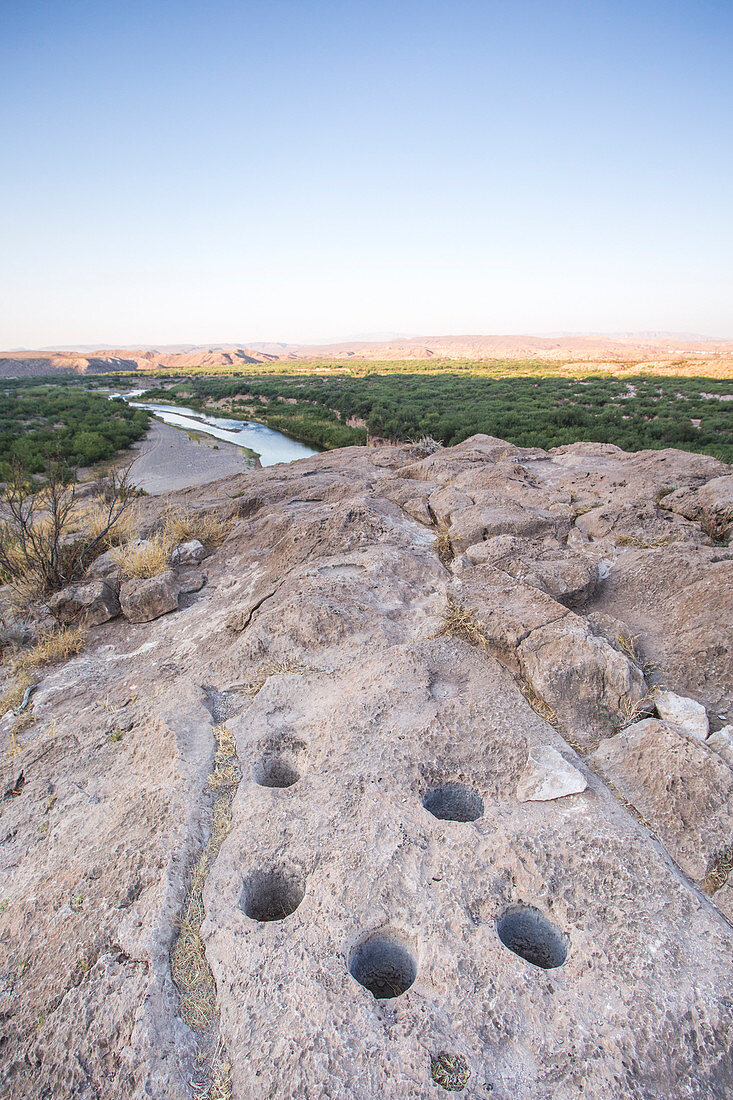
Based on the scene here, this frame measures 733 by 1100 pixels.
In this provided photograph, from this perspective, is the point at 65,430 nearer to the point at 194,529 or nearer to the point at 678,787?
the point at 194,529

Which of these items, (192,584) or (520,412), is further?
(520,412)

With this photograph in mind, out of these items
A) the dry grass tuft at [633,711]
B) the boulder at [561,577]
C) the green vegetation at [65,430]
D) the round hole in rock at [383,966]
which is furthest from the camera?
the green vegetation at [65,430]

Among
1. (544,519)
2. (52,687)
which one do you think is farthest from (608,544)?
(52,687)

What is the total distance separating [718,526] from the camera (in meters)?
5.39

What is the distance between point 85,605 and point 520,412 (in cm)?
2916

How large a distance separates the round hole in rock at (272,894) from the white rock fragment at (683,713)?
2.17 metres

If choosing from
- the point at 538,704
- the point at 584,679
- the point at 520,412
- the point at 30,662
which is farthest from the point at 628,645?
the point at 520,412

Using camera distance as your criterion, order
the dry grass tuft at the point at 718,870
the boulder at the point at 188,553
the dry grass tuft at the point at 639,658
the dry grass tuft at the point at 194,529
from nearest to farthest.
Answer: the dry grass tuft at the point at 718,870 < the dry grass tuft at the point at 639,658 < the boulder at the point at 188,553 < the dry grass tuft at the point at 194,529

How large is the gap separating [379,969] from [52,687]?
11.8 feet

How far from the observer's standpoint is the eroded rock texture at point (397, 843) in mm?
1733

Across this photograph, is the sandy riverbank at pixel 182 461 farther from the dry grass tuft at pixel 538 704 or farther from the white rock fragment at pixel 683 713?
the white rock fragment at pixel 683 713

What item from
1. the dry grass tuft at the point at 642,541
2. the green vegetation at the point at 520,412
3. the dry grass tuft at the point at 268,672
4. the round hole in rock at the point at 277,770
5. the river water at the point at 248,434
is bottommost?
the river water at the point at 248,434

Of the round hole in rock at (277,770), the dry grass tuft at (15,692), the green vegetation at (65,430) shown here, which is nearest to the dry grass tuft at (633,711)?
the round hole in rock at (277,770)

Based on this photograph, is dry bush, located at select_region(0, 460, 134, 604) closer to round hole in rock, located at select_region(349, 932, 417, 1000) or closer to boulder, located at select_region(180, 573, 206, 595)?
boulder, located at select_region(180, 573, 206, 595)
